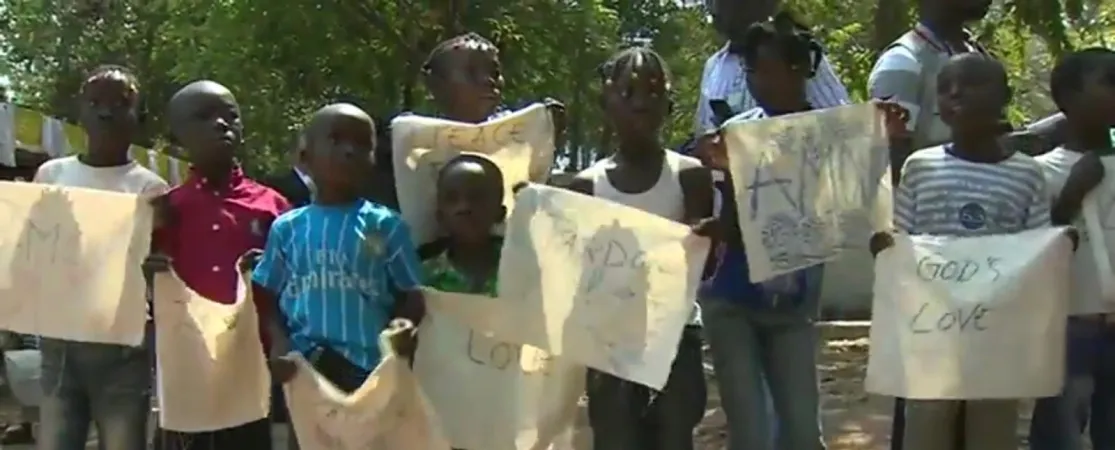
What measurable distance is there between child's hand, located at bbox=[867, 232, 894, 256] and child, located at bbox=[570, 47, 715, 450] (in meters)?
0.48

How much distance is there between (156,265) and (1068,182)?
260cm

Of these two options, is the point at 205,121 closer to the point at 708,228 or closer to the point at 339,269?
the point at 339,269

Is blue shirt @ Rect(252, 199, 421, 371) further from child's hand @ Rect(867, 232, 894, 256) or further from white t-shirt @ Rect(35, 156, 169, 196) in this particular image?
child's hand @ Rect(867, 232, 894, 256)

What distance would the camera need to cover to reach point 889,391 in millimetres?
3746

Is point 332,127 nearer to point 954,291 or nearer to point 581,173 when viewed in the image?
point 581,173

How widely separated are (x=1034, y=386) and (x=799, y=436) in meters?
0.72

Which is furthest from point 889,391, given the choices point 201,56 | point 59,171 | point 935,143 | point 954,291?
point 201,56

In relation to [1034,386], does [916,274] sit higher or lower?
higher

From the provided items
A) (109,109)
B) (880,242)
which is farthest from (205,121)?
(880,242)

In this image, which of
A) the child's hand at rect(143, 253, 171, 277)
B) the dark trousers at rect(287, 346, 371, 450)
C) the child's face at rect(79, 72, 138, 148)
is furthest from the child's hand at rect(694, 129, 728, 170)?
the child's face at rect(79, 72, 138, 148)

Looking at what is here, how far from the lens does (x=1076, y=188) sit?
12.9ft

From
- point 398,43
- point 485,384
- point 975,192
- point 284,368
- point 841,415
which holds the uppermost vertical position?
point 398,43

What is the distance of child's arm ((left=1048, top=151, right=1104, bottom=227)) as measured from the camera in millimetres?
3924

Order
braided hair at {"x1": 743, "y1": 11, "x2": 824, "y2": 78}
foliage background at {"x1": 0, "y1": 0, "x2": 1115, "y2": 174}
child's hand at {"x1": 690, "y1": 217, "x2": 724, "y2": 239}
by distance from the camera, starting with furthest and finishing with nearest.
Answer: foliage background at {"x1": 0, "y1": 0, "x2": 1115, "y2": 174}
braided hair at {"x1": 743, "y1": 11, "x2": 824, "y2": 78}
child's hand at {"x1": 690, "y1": 217, "x2": 724, "y2": 239}
